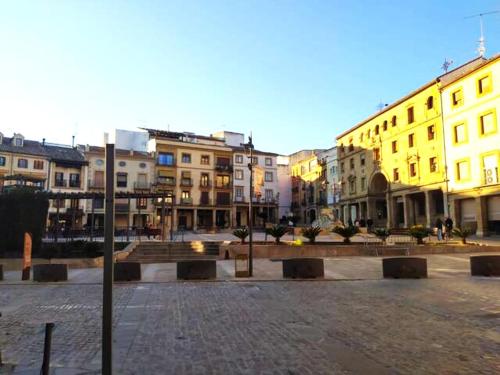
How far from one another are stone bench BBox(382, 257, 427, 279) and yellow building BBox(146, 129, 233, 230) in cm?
4878

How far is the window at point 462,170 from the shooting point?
119ft

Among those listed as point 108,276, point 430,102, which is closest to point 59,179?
point 430,102

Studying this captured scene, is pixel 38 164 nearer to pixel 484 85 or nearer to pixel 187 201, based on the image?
pixel 187 201

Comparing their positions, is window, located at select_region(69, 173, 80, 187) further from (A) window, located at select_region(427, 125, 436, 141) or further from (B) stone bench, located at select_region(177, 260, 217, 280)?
(B) stone bench, located at select_region(177, 260, 217, 280)

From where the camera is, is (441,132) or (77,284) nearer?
(77,284)

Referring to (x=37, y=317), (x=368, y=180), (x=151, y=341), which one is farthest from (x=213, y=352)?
(x=368, y=180)

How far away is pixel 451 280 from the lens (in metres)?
13.8

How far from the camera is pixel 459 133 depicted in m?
37.4

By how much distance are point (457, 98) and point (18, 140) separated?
161ft

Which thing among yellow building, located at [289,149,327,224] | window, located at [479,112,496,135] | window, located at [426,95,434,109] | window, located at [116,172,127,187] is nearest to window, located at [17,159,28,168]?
window, located at [116,172,127,187]

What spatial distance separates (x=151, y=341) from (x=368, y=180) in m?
49.8

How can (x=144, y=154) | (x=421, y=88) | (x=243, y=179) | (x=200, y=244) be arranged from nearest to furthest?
(x=200, y=244), (x=421, y=88), (x=144, y=154), (x=243, y=179)

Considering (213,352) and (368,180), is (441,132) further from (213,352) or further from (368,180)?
(213,352)

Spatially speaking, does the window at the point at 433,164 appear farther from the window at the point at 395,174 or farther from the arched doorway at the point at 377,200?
the arched doorway at the point at 377,200
